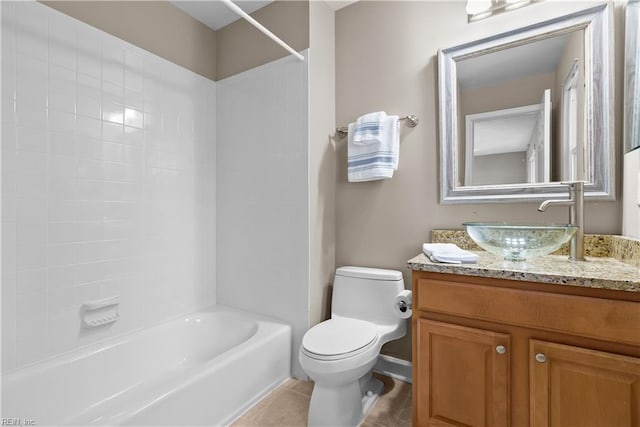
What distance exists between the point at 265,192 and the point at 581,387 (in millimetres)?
1771

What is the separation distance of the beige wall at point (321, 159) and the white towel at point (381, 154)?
262 mm

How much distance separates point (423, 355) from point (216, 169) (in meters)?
1.89

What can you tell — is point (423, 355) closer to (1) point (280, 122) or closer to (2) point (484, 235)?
(2) point (484, 235)

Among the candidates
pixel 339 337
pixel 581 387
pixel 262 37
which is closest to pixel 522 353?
pixel 581 387

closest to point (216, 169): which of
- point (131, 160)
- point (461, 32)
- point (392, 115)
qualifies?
point (131, 160)

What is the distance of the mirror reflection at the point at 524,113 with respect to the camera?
1423 millimetres

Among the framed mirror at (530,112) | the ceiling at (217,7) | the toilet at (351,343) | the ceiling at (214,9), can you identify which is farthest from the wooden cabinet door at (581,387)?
the ceiling at (214,9)

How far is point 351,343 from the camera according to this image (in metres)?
A: 1.41

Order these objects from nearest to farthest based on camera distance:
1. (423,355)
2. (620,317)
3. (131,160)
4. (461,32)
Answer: (620,317) < (423,355) < (461,32) < (131,160)

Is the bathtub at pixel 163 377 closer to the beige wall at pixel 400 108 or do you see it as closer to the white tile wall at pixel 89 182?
the white tile wall at pixel 89 182

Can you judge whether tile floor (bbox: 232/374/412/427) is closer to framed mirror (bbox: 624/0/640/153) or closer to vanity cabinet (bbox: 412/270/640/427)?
vanity cabinet (bbox: 412/270/640/427)

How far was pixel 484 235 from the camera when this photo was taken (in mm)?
1246

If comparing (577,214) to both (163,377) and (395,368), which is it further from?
(163,377)

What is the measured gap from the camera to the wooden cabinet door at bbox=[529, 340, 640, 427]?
901 millimetres
